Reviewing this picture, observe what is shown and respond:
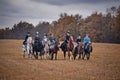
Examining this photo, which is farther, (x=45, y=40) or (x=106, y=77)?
(x=45, y=40)

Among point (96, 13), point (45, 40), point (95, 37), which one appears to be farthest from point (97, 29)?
point (45, 40)

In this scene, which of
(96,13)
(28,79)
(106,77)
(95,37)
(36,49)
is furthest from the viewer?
(96,13)

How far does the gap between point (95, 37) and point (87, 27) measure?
5.95 m

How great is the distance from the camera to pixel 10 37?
7538cm

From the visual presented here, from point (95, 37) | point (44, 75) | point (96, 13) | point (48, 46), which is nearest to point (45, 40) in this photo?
point (48, 46)

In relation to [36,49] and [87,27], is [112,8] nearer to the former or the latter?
[87,27]

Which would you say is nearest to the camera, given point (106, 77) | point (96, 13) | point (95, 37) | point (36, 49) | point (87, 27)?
point (106, 77)

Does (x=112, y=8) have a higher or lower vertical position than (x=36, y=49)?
higher

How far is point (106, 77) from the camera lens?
13.6 metres

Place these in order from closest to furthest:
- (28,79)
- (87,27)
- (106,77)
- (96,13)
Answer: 1. (28,79)
2. (106,77)
3. (87,27)
4. (96,13)

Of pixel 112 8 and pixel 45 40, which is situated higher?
pixel 112 8

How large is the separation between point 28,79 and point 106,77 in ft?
11.4

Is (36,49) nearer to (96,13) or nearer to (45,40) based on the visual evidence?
(45,40)

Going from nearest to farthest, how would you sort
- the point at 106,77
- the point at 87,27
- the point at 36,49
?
the point at 106,77 → the point at 36,49 → the point at 87,27
